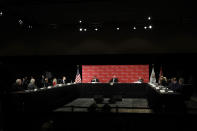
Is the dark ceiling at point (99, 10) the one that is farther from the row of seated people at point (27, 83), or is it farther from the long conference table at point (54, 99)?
the row of seated people at point (27, 83)

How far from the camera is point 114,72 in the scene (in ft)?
46.8

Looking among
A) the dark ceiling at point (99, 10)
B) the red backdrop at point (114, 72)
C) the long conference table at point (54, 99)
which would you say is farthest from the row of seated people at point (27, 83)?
the red backdrop at point (114, 72)

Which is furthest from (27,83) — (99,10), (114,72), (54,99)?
(99,10)

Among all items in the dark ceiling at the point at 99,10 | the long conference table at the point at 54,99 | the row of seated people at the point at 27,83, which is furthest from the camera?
the row of seated people at the point at 27,83

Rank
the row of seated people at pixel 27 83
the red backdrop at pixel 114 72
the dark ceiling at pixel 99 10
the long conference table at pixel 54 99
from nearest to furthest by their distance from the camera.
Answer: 1. the dark ceiling at pixel 99 10
2. the long conference table at pixel 54 99
3. the row of seated people at pixel 27 83
4. the red backdrop at pixel 114 72

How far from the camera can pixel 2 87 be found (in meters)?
5.51

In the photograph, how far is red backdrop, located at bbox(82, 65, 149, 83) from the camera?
551 inches

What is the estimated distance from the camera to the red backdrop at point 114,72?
45.9 feet

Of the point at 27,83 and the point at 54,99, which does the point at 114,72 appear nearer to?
the point at 27,83

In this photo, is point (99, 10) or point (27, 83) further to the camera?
point (27, 83)

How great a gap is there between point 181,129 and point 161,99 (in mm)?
904

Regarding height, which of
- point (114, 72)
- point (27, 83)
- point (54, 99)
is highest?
point (114, 72)

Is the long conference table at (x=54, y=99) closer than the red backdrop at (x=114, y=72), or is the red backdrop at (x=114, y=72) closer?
the long conference table at (x=54, y=99)

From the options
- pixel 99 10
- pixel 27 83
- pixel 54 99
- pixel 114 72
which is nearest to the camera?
pixel 99 10
